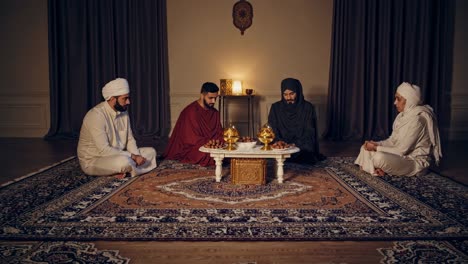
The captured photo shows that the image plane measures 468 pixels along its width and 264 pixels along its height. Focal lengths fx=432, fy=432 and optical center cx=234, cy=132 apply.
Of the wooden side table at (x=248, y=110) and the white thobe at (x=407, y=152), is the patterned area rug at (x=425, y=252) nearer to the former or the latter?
the white thobe at (x=407, y=152)

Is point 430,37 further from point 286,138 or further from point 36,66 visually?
point 36,66

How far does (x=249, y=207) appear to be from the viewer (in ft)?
10.5

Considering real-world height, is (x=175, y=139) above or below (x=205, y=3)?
below

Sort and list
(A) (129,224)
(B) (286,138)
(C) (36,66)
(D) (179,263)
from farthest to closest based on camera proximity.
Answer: (C) (36,66) < (B) (286,138) < (A) (129,224) < (D) (179,263)

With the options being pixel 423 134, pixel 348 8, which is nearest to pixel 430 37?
pixel 348 8

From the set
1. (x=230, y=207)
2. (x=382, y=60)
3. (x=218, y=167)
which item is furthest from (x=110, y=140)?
(x=382, y=60)

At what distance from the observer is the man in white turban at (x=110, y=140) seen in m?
4.20

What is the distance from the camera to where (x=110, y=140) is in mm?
4418

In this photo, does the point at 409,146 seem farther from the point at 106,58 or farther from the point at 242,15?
the point at 106,58

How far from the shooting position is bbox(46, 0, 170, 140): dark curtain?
709 centimetres

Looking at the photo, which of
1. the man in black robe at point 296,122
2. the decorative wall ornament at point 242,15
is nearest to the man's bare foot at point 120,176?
the man in black robe at point 296,122

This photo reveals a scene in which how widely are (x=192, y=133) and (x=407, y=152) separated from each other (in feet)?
7.73

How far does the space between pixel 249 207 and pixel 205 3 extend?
483cm

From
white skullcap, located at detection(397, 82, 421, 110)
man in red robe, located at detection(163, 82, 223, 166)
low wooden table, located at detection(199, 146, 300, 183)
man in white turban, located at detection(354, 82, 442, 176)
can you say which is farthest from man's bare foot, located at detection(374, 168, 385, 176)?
man in red robe, located at detection(163, 82, 223, 166)
